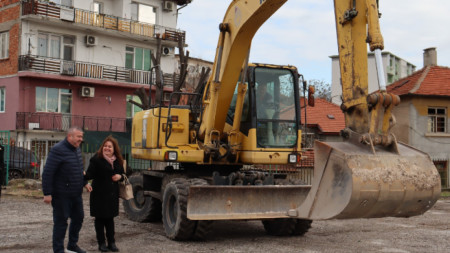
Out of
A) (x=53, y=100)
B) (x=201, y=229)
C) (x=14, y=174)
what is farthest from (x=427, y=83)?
(x=201, y=229)

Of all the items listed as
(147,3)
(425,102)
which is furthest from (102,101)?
(425,102)

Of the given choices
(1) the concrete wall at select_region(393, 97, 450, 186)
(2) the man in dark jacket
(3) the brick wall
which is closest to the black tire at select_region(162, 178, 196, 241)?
(2) the man in dark jacket

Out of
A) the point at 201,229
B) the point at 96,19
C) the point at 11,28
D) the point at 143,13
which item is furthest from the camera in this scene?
the point at 143,13

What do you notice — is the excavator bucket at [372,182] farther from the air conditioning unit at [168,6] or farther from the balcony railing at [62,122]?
the air conditioning unit at [168,6]

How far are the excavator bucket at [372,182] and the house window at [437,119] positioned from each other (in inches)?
949

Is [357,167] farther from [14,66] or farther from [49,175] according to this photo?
[14,66]

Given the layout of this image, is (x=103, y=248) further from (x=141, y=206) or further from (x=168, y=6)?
(x=168, y=6)

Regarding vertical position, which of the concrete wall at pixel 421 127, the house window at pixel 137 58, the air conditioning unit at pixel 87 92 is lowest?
the concrete wall at pixel 421 127

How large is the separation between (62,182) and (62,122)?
24.3 meters

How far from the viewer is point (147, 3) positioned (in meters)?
35.6

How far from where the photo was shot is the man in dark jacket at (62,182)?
7.41 metres

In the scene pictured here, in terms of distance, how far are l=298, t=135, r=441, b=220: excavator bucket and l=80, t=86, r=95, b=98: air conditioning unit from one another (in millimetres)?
26889

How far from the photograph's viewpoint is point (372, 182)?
5.92m

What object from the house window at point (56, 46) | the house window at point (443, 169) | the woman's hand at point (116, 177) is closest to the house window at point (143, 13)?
the house window at point (56, 46)
